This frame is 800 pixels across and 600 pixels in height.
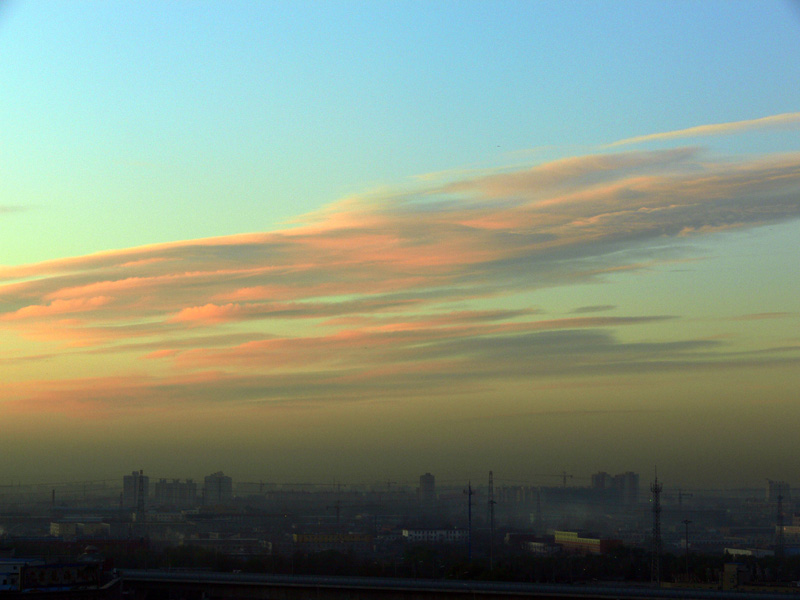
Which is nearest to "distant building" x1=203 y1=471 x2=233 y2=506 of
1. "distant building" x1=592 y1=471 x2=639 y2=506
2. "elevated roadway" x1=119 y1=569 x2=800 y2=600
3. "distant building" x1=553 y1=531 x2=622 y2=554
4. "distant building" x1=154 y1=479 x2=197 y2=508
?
"distant building" x1=154 y1=479 x2=197 y2=508

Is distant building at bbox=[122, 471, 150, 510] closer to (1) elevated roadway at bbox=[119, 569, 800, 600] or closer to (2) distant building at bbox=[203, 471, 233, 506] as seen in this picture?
(2) distant building at bbox=[203, 471, 233, 506]

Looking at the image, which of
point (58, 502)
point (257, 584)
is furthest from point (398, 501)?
point (257, 584)

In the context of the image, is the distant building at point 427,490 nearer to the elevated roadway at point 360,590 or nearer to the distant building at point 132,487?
the distant building at point 132,487

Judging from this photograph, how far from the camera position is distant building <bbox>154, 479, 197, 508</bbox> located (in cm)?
14825

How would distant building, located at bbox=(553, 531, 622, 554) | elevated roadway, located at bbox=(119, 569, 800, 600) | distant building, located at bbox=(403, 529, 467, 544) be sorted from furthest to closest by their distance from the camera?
distant building, located at bbox=(403, 529, 467, 544) < distant building, located at bbox=(553, 531, 622, 554) < elevated roadway, located at bbox=(119, 569, 800, 600)

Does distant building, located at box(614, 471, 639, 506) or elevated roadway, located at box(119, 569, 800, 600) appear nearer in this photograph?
elevated roadway, located at box(119, 569, 800, 600)

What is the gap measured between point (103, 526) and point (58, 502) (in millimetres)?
50367

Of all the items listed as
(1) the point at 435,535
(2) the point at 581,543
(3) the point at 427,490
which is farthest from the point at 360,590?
(3) the point at 427,490

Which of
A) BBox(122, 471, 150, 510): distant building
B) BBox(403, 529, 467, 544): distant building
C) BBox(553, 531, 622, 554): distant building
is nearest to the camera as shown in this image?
BBox(553, 531, 622, 554): distant building

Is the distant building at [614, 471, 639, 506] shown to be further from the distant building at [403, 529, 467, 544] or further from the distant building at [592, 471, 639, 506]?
the distant building at [403, 529, 467, 544]

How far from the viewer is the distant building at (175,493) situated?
148250mm

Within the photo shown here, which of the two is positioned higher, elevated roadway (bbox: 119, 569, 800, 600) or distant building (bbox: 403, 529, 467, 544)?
elevated roadway (bbox: 119, 569, 800, 600)

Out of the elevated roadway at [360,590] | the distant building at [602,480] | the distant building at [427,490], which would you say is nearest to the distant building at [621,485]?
the distant building at [602,480]

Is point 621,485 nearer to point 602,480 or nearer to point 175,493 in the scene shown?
point 602,480
